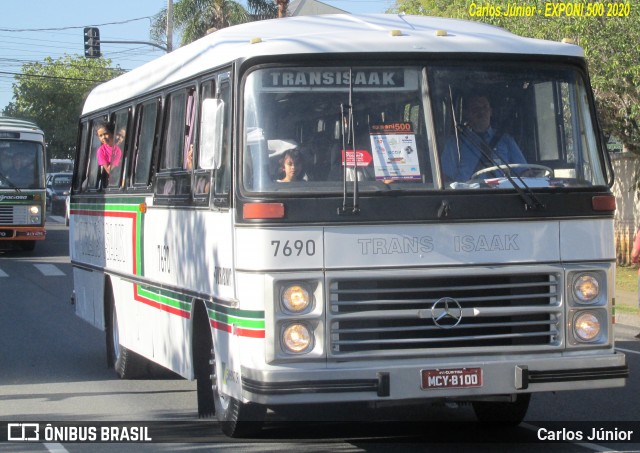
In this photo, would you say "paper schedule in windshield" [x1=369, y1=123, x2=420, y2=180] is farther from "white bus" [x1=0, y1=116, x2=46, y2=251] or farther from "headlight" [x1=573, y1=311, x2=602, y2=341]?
"white bus" [x1=0, y1=116, x2=46, y2=251]

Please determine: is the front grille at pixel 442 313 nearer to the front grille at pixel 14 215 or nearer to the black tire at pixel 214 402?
the black tire at pixel 214 402

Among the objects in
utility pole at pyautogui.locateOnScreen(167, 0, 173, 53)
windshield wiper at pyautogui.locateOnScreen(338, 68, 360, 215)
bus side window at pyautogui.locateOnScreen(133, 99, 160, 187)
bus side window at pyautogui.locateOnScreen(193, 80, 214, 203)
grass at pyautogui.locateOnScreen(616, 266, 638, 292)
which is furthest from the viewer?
utility pole at pyautogui.locateOnScreen(167, 0, 173, 53)

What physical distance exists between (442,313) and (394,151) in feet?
3.54

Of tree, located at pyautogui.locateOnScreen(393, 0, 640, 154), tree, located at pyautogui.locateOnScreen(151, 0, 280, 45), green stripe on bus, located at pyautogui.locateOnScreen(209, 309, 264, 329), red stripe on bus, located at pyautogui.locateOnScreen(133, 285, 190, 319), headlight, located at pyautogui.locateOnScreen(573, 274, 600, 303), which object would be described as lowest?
red stripe on bus, located at pyautogui.locateOnScreen(133, 285, 190, 319)

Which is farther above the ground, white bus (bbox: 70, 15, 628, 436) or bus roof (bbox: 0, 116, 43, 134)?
bus roof (bbox: 0, 116, 43, 134)

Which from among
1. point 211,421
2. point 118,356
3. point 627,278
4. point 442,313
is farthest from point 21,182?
point 442,313

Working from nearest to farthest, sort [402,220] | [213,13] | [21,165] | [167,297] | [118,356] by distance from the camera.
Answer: [402,220]
[167,297]
[118,356]
[21,165]
[213,13]

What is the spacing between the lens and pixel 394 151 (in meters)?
7.69

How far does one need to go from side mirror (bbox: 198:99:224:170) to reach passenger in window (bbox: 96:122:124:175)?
4279mm

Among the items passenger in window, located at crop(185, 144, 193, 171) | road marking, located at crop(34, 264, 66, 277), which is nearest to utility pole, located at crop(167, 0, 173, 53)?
road marking, located at crop(34, 264, 66, 277)

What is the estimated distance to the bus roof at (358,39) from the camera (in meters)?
7.77

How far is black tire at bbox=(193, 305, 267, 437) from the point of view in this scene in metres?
8.29

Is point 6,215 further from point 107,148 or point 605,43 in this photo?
point 107,148

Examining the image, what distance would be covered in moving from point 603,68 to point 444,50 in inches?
543
